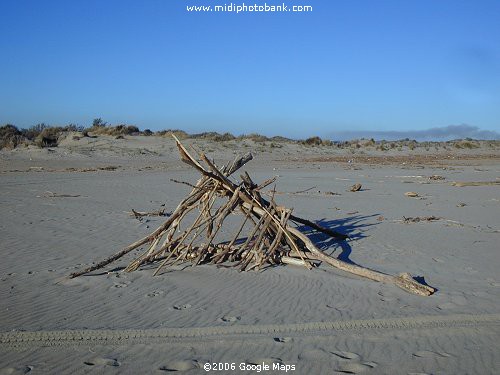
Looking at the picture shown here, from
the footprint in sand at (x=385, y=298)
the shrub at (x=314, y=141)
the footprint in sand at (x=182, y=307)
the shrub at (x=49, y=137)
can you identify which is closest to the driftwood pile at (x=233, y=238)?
the footprint in sand at (x=385, y=298)

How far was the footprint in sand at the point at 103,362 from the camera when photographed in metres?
3.76

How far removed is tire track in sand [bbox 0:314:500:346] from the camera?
4.19 m

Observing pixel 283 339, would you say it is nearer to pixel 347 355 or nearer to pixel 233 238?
pixel 347 355

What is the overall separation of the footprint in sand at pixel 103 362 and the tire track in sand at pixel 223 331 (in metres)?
0.29

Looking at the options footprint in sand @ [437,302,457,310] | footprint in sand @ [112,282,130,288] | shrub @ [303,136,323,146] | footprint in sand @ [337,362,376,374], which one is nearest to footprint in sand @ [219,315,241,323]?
footprint in sand @ [337,362,376,374]

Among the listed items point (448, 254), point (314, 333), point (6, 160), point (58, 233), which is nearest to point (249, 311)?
point (314, 333)

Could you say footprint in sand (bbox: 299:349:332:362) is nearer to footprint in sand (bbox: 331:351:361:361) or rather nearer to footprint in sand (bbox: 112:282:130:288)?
footprint in sand (bbox: 331:351:361:361)

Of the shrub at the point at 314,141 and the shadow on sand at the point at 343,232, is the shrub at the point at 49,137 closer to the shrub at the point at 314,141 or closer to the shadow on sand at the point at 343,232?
the shrub at the point at 314,141

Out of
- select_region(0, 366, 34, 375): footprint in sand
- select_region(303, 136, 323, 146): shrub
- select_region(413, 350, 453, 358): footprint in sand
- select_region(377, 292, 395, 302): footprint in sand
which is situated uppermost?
select_region(303, 136, 323, 146): shrub

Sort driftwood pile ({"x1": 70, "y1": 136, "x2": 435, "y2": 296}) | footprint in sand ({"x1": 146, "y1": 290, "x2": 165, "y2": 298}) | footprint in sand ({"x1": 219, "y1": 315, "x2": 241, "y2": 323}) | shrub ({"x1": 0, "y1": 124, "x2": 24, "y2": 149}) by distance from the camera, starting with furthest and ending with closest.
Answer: shrub ({"x1": 0, "y1": 124, "x2": 24, "y2": 149}) → driftwood pile ({"x1": 70, "y1": 136, "x2": 435, "y2": 296}) → footprint in sand ({"x1": 146, "y1": 290, "x2": 165, "y2": 298}) → footprint in sand ({"x1": 219, "y1": 315, "x2": 241, "y2": 323})

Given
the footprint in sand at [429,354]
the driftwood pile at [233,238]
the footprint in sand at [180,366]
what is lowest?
the footprint in sand at [429,354]

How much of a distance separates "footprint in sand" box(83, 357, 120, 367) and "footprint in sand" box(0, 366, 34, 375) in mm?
399

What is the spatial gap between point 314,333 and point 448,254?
371cm

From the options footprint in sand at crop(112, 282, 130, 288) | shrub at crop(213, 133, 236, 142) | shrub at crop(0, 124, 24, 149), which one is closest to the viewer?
footprint in sand at crop(112, 282, 130, 288)
